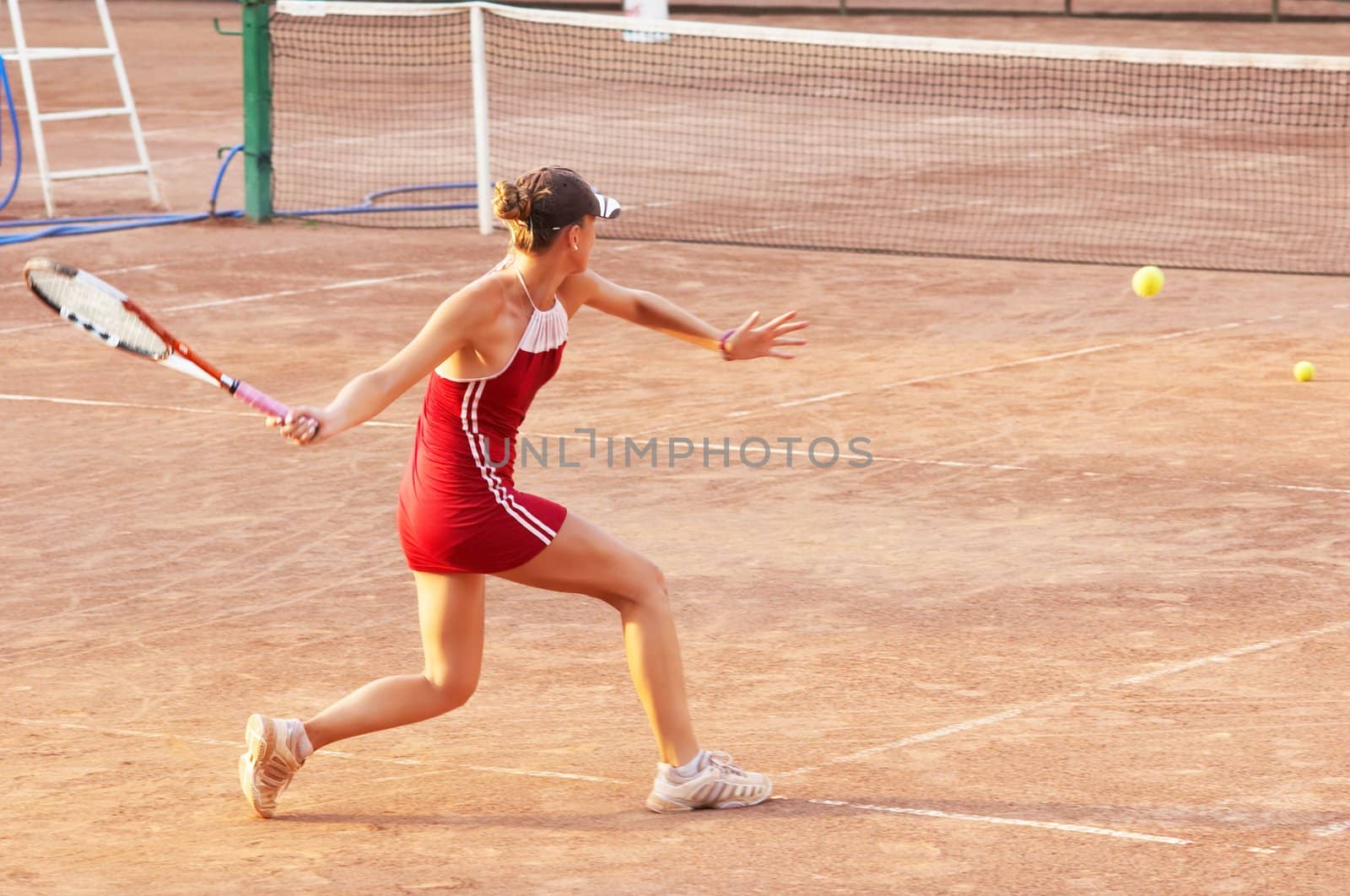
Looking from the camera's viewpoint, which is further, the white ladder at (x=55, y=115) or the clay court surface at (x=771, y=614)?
the white ladder at (x=55, y=115)

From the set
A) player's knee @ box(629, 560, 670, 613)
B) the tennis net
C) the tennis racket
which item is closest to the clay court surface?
player's knee @ box(629, 560, 670, 613)

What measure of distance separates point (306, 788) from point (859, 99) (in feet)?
67.3

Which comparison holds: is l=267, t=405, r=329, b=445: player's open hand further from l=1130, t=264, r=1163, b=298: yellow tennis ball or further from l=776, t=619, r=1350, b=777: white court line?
l=1130, t=264, r=1163, b=298: yellow tennis ball

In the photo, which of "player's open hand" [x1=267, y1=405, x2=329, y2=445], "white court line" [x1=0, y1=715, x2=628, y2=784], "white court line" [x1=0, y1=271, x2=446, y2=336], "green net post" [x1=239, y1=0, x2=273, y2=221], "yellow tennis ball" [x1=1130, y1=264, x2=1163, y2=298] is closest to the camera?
"player's open hand" [x1=267, y1=405, x2=329, y2=445]

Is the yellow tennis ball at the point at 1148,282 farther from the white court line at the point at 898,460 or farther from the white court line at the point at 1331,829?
the white court line at the point at 1331,829

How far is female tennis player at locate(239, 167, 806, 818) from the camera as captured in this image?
5.38 meters

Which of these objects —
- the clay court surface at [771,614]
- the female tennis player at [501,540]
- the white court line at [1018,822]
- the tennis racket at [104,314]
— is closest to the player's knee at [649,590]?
the female tennis player at [501,540]

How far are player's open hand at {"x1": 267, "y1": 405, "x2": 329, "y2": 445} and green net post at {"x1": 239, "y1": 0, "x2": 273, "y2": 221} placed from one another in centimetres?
1210

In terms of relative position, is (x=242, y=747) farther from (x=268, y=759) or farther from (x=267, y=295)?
(x=267, y=295)

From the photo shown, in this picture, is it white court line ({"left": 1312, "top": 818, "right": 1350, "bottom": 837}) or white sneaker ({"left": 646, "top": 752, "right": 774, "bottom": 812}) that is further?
white sneaker ({"left": 646, "top": 752, "right": 774, "bottom": 812})

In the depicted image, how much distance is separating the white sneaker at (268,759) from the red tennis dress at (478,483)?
1.68ft

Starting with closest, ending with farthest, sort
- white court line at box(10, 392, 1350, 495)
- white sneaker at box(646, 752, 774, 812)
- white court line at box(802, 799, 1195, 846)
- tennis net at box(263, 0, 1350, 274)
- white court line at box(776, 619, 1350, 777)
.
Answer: white court line at box(802, 799, 1195, 846) → white sneaker at box(646, 752, 774, 812) → white court line at box(776, 619, 1350, 777) → white court line at box(10, 392, 1350, 495) → tennis net at box(263, 0, 1350, 274)

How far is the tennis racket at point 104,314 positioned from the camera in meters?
5.51

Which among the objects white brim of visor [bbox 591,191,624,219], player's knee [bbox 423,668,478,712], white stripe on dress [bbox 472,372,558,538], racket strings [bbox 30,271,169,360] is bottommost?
player's knee [bbox 423,668,478,712]
